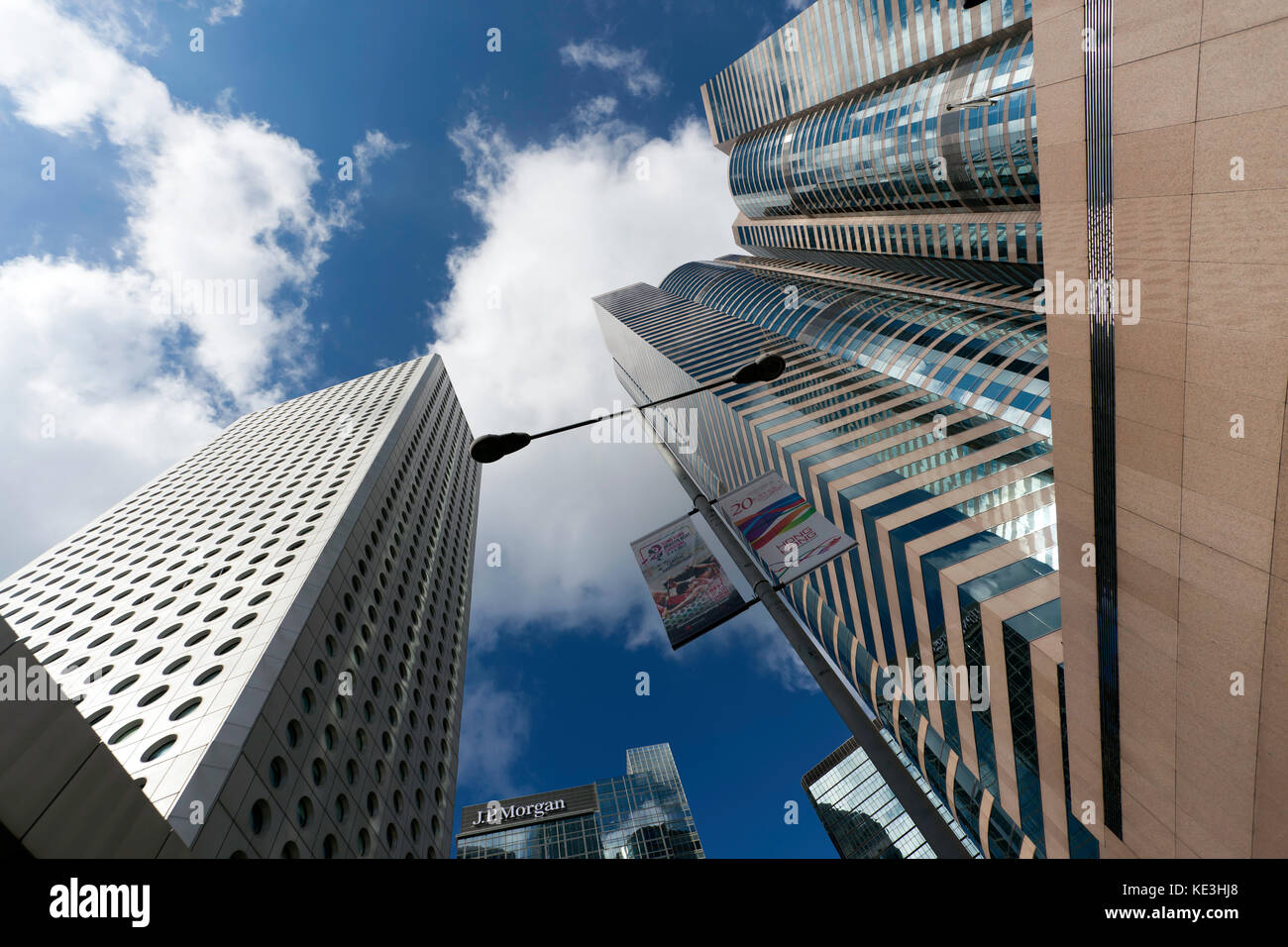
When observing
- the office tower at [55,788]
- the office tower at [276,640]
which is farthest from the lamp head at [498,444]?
the office tower at [276,640]

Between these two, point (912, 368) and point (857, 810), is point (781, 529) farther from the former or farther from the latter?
point (857, 810)

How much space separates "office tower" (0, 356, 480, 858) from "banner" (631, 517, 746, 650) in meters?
6.52

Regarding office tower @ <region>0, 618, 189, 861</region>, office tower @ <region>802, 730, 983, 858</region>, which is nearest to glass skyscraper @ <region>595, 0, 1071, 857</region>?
office tower @ <region>0, 618, 189, 861</region>

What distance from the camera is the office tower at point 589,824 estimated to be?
230 feet

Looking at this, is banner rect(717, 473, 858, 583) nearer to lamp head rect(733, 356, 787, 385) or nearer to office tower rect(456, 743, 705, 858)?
lamp head rect(733, 356, 787, 385)

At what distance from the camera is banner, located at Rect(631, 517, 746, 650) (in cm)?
750

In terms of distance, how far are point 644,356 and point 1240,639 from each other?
88.7 m

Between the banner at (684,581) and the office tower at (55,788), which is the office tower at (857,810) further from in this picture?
the office tower at (55,788)

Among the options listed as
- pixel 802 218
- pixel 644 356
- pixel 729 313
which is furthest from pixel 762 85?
pixel 644 356

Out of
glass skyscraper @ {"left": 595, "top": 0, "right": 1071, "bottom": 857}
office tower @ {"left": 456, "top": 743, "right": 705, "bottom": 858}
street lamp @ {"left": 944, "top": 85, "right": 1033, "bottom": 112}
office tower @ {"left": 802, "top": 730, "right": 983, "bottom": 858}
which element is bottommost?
office tower @ {"left": 802, "top": 730, "right": 983, "bottom": 858}

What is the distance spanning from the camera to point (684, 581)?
8.21 metres

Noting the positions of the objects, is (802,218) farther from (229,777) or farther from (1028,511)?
(229,777)

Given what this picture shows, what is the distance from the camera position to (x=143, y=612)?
28.3 m

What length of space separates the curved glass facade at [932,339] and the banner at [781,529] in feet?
84.1
